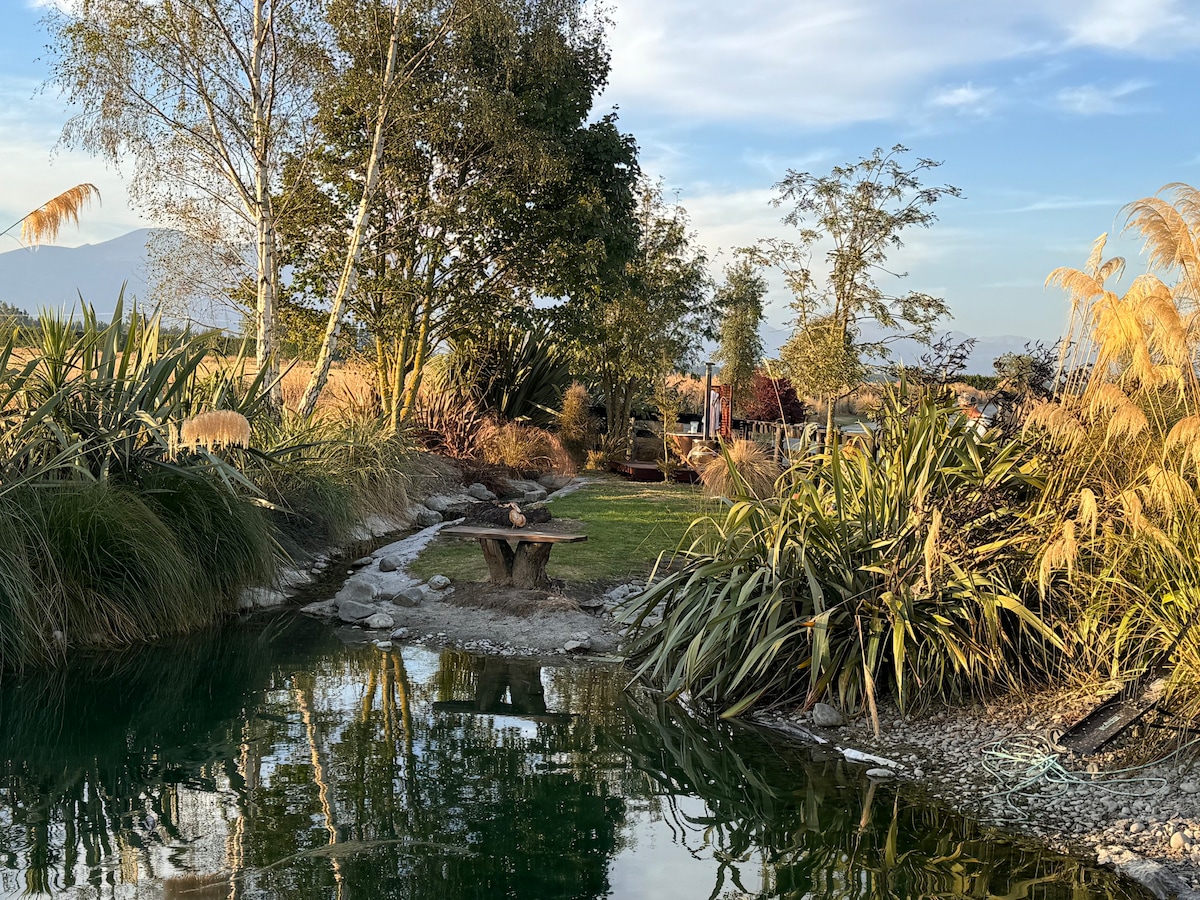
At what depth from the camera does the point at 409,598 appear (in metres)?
7.94

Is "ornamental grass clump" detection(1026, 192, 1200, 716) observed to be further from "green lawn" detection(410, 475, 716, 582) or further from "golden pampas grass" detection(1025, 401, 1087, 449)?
"green lawn" detection(410, 475, 716, 582)

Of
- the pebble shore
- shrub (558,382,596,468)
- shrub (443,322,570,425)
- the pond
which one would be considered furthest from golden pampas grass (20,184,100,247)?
shrub (558,382,596,468)

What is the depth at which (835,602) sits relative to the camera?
5375mm

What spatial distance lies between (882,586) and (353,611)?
166 inches

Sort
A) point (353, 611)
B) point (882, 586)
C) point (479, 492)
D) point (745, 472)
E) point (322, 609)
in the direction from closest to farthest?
point (882, 586) < point (353, 611) < point (322, 609) < point (745, 472) < point (479, 492)

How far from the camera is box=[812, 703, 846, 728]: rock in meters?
5.12

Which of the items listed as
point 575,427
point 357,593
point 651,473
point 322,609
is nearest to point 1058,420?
point 357,593

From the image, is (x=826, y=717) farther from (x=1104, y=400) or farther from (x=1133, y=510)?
(x=1104, y=400)

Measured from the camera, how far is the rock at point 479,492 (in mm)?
13938

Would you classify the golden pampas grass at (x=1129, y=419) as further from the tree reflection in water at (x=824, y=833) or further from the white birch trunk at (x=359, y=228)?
the white birch trunk at (x=359, y=228)

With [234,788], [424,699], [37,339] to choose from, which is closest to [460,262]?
[37,339]

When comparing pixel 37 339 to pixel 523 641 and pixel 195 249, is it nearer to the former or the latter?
pixel 523 641

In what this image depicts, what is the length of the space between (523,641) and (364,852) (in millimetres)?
3398

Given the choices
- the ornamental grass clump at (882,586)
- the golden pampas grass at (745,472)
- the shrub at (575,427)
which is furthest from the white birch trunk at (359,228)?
the ornamental grass clump at (882,586)
